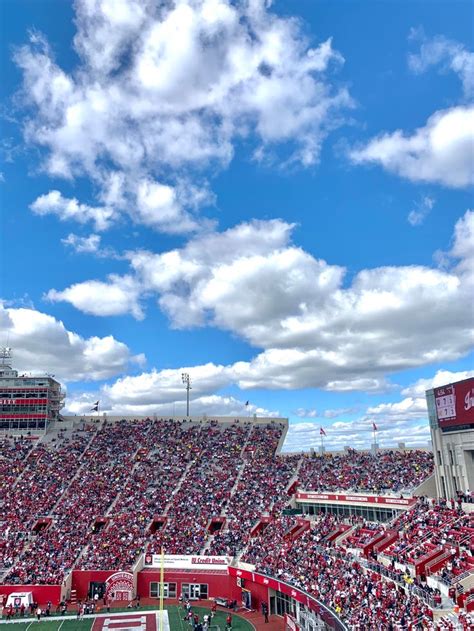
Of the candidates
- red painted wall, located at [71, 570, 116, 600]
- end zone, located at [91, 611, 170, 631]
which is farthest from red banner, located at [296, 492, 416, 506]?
red painted wall, located at [71, 570, 116, 600]

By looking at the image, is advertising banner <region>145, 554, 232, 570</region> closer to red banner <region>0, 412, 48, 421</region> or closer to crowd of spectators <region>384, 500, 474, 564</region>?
crowd of spectators <region>384, 500, 474, 564</region>

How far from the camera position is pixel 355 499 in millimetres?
46281

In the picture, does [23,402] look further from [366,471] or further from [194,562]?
[366,471]

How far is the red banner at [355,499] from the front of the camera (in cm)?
4277

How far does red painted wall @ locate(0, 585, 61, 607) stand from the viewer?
42375 mm

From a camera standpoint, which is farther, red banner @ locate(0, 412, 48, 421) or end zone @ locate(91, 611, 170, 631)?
red banner @ locate(0, 412, 48, 421)

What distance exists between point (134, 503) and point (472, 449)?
3238 centimetres

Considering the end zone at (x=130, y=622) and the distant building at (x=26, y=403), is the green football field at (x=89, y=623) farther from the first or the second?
the distant building at (x=26, y=403)

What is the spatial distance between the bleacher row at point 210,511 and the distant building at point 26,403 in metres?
3.54

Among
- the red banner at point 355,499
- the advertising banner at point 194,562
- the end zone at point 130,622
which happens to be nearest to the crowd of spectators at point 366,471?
the red banner at point 355,499

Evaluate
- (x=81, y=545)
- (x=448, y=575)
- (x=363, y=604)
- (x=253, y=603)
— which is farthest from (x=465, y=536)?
(x=81, y=545)

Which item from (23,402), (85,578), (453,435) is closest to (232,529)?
(85,578)

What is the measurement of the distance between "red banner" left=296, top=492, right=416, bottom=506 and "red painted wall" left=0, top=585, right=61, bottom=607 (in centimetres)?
2219

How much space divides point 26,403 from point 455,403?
54912 millimetres
